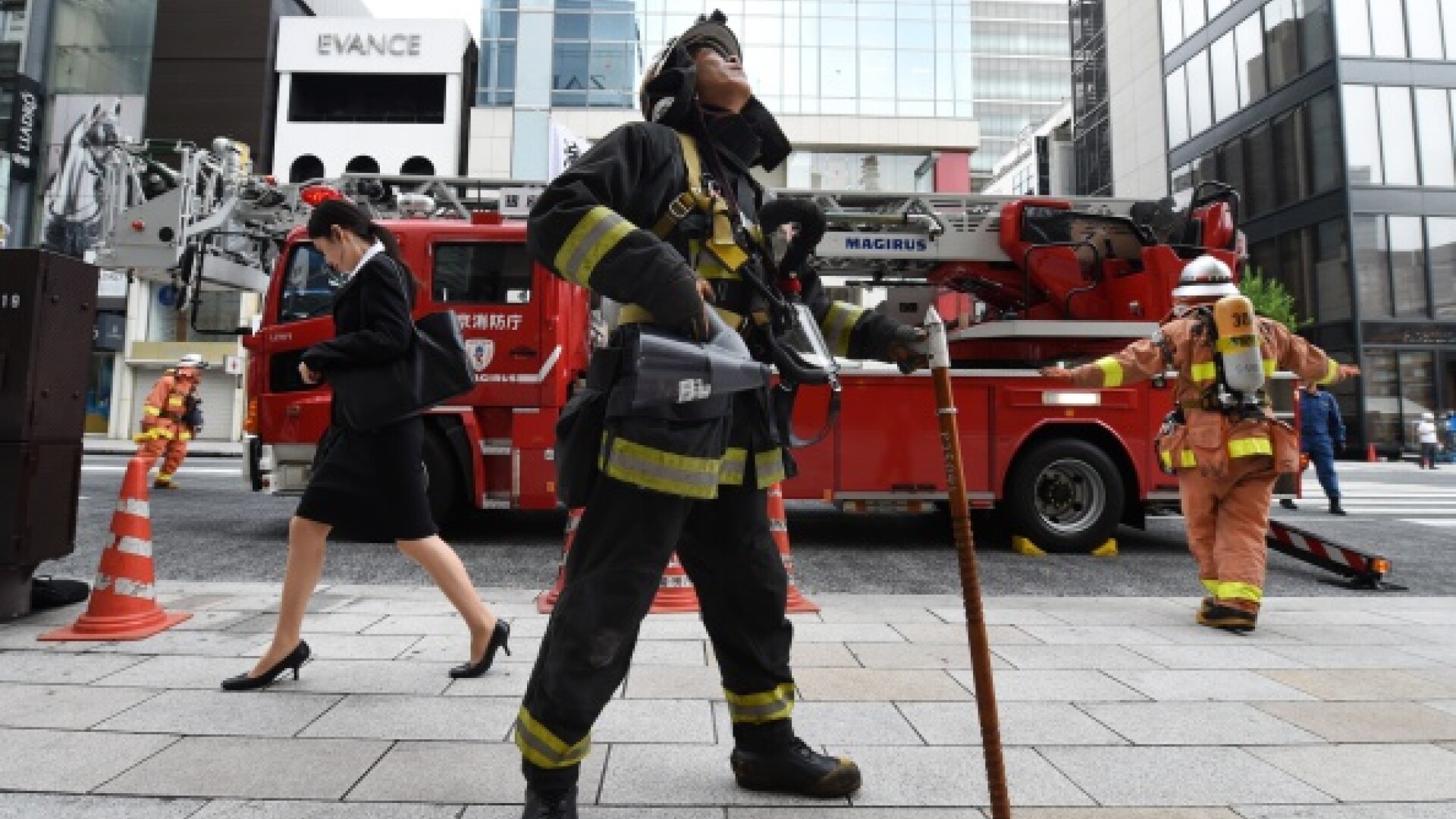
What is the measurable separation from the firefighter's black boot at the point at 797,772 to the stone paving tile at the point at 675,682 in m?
0.66

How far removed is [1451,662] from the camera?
3668 millimetres

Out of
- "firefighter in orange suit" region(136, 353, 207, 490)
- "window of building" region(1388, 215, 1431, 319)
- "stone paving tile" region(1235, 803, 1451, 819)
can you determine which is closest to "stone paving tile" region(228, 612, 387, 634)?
"stone paving tile" region(1235, 803, 1451, 819)

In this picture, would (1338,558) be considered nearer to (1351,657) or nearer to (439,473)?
(1351,657)

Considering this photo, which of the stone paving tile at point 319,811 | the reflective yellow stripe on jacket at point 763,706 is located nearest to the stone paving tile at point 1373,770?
the reflective yellow stripe on jacket at point 763,706

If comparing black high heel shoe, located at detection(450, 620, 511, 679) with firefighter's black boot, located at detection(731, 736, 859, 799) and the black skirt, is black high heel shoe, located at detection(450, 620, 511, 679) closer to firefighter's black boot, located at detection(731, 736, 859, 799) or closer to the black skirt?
the black skirt

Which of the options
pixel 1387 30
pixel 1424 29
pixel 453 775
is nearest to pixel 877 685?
pixel 453 775

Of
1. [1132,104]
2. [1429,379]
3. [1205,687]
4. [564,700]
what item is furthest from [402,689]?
[1132,104]

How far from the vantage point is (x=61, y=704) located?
274 centimetres

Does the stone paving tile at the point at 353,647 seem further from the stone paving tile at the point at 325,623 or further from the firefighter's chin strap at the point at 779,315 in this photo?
the firefighter's chin strap at the point at 779,315

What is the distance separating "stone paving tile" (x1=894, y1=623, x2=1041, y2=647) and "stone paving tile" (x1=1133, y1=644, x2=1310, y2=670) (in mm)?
529

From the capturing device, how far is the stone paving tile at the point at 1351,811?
2.07 m

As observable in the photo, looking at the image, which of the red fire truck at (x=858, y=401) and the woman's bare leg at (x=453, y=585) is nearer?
the woman's bare leg at (x=453, y=585)

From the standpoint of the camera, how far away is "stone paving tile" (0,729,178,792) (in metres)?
2.14

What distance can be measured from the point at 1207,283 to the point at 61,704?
5733 millimetres
